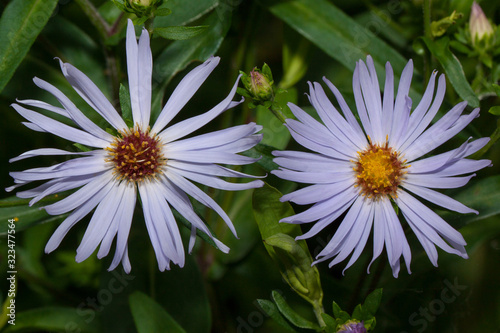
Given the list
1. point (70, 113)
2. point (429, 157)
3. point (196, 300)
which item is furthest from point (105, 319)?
point (429, 157)

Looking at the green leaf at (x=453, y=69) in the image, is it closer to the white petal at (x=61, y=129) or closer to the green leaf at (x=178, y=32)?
the green leaf at (x=178, y=32)

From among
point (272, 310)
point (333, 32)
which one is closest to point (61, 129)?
point (272, 310)

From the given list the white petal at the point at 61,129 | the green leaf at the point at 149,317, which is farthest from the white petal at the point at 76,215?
the green leaf at the point at 149,317

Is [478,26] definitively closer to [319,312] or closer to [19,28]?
[319,312]

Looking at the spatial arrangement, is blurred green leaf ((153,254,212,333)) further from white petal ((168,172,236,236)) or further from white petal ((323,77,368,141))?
white petal ((323,77,368,141))

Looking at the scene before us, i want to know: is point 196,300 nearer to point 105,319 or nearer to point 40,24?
point 105,319

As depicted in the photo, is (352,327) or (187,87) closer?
(352,327)
